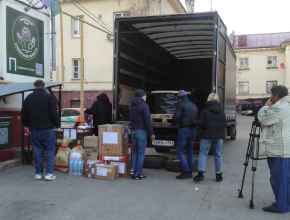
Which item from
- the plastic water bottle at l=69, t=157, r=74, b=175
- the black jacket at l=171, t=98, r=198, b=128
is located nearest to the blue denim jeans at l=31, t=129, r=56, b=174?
the plastic water bottle at l=69, t=157, r=74, b=175

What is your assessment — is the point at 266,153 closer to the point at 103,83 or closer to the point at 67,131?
the point at 67,131

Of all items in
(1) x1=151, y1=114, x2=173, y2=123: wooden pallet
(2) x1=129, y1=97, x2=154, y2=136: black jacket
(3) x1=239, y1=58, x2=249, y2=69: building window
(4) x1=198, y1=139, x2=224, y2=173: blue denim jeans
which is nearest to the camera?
(4) x1=198, y1=139, x2=224, y2=173: blue denim jeans

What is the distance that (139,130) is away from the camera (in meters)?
5.86

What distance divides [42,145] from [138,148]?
179 centimetres

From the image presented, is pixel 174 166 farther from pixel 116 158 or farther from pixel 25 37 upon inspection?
pixel 25 37

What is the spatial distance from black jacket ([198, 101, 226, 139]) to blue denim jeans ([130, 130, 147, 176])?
1.09 metres

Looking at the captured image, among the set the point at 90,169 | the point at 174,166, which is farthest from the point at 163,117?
the point at 90,169

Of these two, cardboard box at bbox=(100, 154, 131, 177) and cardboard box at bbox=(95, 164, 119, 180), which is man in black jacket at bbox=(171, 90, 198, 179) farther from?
cardboard box at bbox=(95, 164, 119, 180)

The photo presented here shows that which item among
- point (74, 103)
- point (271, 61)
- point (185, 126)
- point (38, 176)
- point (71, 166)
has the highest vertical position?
point (271, 61)

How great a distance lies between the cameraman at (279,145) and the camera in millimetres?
4051

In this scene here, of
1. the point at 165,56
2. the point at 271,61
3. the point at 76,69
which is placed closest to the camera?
the point at 165,56

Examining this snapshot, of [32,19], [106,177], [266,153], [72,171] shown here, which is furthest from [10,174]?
[266,153]

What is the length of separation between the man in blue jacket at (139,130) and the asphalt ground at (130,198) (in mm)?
279

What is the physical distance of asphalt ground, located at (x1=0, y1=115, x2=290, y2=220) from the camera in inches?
161
